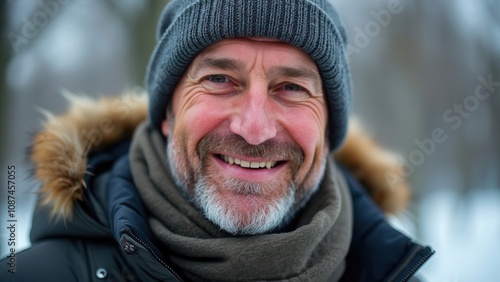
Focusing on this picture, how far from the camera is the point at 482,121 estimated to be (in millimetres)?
5742

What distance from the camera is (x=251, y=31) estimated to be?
1.71 m

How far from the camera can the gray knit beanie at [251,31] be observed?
1712 millimetres

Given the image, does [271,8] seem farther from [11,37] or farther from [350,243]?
[11,37]

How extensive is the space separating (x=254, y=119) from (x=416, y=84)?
172 inches

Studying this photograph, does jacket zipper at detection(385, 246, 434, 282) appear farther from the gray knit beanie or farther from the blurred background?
the blurred background

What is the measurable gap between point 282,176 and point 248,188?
17cm

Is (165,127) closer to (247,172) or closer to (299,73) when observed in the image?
(247,172)

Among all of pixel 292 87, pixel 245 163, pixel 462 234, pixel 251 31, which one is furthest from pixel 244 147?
pixel 462 234

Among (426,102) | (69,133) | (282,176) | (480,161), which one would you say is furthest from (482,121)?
(69,133)

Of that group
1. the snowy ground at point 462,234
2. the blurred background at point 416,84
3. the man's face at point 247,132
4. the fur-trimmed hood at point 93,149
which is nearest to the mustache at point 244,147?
the man's face at point 247,132

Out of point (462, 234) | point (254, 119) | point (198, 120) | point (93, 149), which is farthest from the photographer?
point (462, 234)

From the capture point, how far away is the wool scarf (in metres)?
1.66

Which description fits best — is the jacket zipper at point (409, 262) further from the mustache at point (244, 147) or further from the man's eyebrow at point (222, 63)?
the man's eyebrow at point (222, 63)

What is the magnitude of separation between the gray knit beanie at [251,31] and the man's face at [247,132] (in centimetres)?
5
